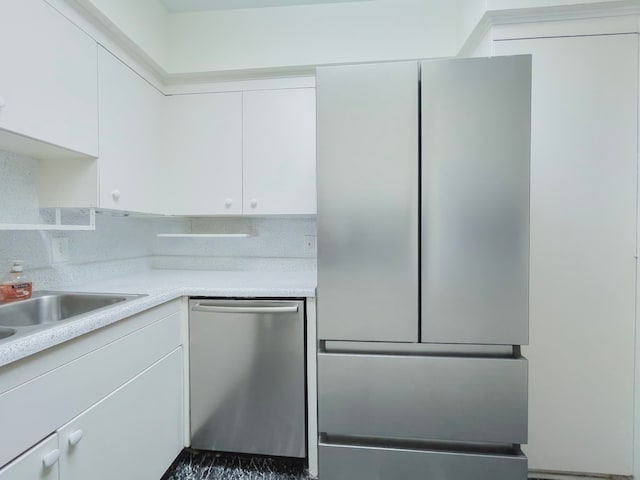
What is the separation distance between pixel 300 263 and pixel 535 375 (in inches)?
56.7

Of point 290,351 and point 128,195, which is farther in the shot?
point 128,195

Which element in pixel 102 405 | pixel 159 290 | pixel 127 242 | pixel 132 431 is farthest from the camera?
pixel 127 242

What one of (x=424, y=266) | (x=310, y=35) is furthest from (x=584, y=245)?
(x=310, y=35)

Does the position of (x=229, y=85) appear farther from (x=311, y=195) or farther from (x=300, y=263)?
(x=300, y=263)

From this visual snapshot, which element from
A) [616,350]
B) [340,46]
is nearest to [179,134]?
[340,46]

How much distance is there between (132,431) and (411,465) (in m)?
1.12

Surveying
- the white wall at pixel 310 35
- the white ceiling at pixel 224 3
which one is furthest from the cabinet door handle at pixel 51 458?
the white ceiling at pixel 224 3

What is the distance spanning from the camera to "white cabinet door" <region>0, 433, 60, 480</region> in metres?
0.74

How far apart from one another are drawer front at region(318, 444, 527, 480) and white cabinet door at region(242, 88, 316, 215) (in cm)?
123

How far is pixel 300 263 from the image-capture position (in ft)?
Answer: 6.97

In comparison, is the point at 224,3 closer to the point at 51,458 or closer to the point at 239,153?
the point at 239,153

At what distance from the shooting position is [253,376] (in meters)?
1.46

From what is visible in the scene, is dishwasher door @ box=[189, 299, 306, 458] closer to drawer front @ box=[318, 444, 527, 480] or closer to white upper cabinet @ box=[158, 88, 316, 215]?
drawer front @ box=[318, 444, 527, 480]

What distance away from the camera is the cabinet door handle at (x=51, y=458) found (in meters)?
0.82
